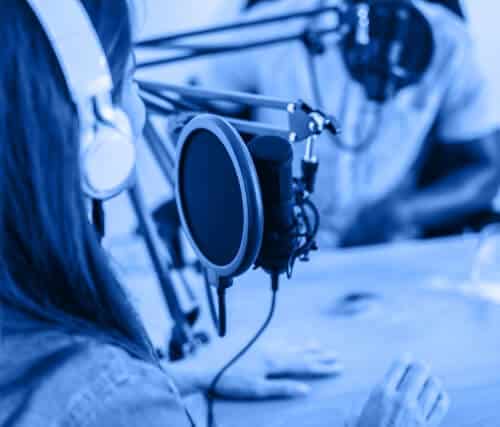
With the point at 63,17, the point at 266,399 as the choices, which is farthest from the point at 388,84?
the point at 63,17

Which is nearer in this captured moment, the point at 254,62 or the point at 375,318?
the point at 375,318

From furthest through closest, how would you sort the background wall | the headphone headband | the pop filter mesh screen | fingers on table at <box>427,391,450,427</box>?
the background wall
fingers on table at <box>427,391,450,427</box>
the pop filter mesh screen
the headphone headband

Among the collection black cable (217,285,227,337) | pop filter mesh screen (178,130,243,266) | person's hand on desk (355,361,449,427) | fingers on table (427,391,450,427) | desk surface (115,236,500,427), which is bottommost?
desk surface (115,236,500,427)

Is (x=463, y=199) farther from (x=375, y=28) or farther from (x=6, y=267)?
(x=6, y=267)

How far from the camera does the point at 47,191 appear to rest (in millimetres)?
508

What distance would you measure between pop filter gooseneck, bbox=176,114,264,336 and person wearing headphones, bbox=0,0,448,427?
67mm

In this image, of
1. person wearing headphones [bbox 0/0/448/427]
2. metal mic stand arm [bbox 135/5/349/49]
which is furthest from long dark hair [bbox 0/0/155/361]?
metal mic stand arm [bbox 135/5/349/49]

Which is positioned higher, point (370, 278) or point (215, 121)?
point (215, 121)

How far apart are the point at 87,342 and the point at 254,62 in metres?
1.22

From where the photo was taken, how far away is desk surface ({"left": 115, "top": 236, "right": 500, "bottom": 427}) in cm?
75

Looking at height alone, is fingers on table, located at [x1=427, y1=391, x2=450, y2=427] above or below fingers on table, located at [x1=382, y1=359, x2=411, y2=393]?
below

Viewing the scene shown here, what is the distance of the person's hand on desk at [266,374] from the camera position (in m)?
0.78

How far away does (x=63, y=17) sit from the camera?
47cm

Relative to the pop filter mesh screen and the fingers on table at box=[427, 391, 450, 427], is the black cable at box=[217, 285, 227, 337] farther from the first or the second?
the fingers on table at box=[427, 391, 450, 427]
